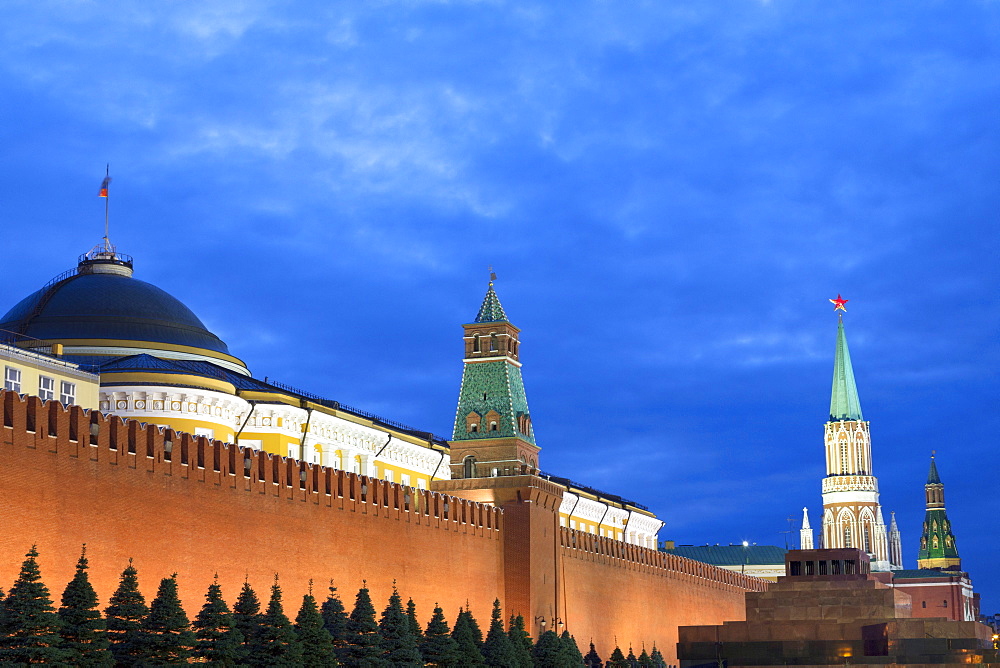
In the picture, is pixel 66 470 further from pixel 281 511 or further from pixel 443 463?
pixel 443 463

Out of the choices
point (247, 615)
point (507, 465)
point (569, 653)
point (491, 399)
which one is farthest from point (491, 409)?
point (247, 615)

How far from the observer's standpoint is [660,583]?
63.9 metres

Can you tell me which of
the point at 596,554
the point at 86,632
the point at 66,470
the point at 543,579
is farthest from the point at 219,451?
the point at 596,554

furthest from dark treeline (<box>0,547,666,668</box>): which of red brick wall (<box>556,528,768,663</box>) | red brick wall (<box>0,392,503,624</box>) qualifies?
red brick wall (<box>556,528,768,663</box>)

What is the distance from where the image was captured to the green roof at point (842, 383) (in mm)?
132000

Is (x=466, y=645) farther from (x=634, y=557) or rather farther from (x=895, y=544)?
(x=895, y=544)

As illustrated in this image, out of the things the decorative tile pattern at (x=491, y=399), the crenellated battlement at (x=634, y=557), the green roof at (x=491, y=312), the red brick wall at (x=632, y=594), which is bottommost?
the red brick wall at (x=632, y=594)

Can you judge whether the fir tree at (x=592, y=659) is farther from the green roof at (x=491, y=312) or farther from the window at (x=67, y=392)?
the window at (x=67, y=392)

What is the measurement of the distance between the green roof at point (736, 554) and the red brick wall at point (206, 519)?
212 ft

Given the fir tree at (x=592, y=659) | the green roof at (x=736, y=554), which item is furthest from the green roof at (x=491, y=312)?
the green roof at (x=736, y=554)

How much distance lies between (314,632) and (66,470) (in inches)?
233

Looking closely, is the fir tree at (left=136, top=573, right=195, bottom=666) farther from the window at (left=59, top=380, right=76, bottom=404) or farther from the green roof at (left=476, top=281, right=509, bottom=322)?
the green roof at (left=476, top=281, right=509, bottom=322)

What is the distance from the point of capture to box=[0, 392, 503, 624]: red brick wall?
29234mm

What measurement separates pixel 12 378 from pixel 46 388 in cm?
178
